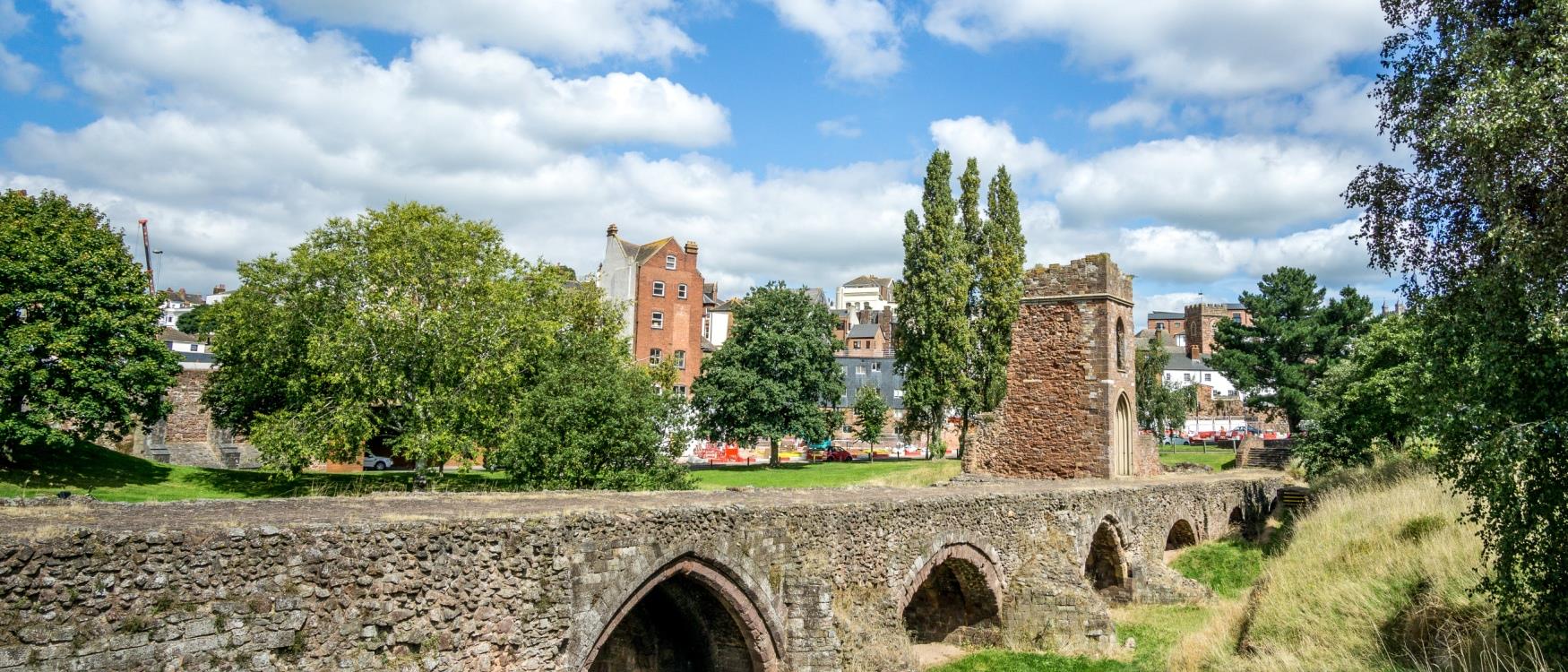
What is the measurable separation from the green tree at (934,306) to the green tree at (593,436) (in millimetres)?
14705

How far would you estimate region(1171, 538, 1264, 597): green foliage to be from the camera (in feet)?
86.7

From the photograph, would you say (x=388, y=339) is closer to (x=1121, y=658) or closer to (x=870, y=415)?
(x=1121, y=658)

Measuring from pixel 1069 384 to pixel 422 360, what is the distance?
62.9ft

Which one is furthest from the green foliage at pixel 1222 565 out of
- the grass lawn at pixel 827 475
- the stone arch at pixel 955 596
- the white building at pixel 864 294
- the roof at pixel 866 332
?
the white building at pixel 864 294

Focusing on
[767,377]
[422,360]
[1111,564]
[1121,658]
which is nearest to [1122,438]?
[1111,564]

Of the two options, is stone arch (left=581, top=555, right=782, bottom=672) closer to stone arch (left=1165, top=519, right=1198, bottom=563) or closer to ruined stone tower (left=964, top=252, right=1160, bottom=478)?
ruined stone tower (left=964, top=252, right=1160, bottom=478)

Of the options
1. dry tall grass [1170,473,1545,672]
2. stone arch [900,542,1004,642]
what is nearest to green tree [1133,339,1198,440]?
stone arch [900,542,1004,642]

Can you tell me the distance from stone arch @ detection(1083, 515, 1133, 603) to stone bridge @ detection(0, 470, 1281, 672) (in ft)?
7.55

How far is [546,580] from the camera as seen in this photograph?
37.8ft

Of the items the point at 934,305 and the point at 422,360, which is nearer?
the point at 422,360

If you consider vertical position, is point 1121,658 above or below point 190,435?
below

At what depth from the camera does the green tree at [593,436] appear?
2152 centimetres

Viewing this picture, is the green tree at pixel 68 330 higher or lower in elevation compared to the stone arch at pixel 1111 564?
Result: higher

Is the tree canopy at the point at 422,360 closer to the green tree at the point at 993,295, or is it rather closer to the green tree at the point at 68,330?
the green tree at the point at 68,330
